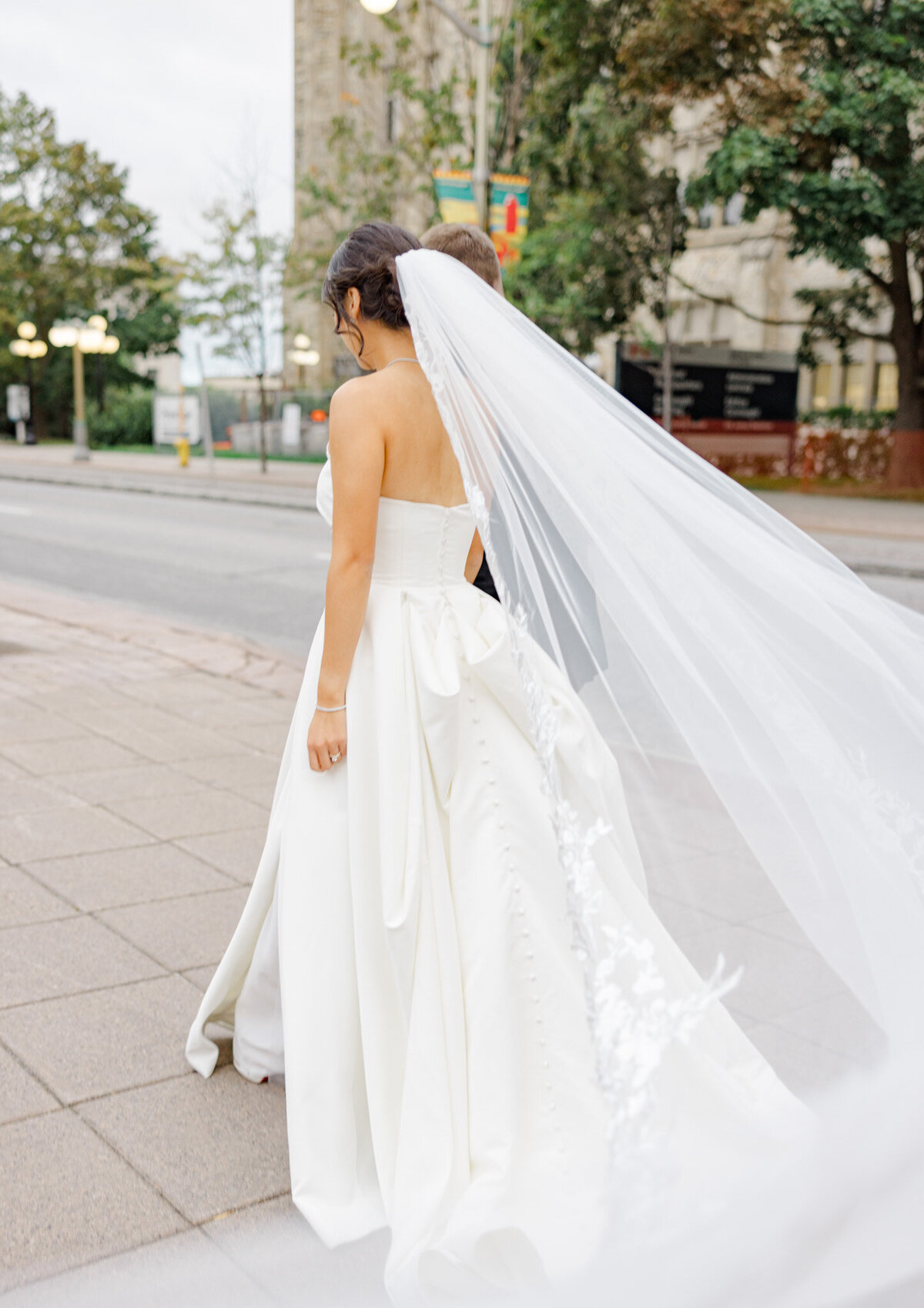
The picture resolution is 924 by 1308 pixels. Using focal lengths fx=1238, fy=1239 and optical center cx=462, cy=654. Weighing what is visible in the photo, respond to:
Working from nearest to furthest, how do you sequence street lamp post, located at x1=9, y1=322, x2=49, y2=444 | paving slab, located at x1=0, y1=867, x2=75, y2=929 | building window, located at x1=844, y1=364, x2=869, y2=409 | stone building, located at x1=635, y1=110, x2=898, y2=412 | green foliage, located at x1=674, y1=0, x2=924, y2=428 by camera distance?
1. paving slab, located at x1=0, y1=867, x2=75, y2=929
2. green foliage, located at x1=674, y1=0, x2=924, y2=428
3. stone building, located at x1=635, y1=110, x2=898, y2=412
4. building window, located at x1=844, y1=364, x2=869, y2=409
5. street lamp post, located at x1=9, y1=322, x2=49, y2=444

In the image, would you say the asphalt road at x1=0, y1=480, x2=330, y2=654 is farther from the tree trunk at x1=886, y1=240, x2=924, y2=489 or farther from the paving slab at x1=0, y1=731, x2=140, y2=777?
the tree trunk at x1=886, y1=240, x2=924, y2=489

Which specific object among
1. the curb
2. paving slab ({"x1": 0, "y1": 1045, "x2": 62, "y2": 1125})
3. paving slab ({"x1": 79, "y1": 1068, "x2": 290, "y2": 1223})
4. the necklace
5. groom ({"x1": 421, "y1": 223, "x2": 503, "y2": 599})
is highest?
groom ({"x1": 421, "y1": 223, "x2": 503, "y2": 599})

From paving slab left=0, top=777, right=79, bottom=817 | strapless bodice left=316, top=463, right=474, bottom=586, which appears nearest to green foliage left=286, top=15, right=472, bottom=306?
paving slab left=0, top=777, right=79, bottom=817

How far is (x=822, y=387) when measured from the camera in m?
36.3

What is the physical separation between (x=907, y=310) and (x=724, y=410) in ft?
12.6

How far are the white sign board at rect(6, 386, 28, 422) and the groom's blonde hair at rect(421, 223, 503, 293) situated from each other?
158 ft

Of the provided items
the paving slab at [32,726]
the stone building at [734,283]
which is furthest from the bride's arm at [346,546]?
the stone building at [734,283]

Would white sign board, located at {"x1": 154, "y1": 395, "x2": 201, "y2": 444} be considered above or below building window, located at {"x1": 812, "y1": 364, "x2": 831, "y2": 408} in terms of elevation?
below

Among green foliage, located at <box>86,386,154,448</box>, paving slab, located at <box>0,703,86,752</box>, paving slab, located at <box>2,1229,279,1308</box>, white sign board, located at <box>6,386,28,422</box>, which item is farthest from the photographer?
green foliage, located at <box>86,386,154,448</box>

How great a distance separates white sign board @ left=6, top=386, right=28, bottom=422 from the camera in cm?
4725

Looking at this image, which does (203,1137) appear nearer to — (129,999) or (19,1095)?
(19,1095)

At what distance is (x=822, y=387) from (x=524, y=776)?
3623 centimetres

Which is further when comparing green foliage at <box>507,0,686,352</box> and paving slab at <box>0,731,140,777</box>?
green foliage at <box>507,0,686,352</box>

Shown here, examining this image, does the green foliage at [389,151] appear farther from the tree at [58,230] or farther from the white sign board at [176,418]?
the tree at [58,230]
